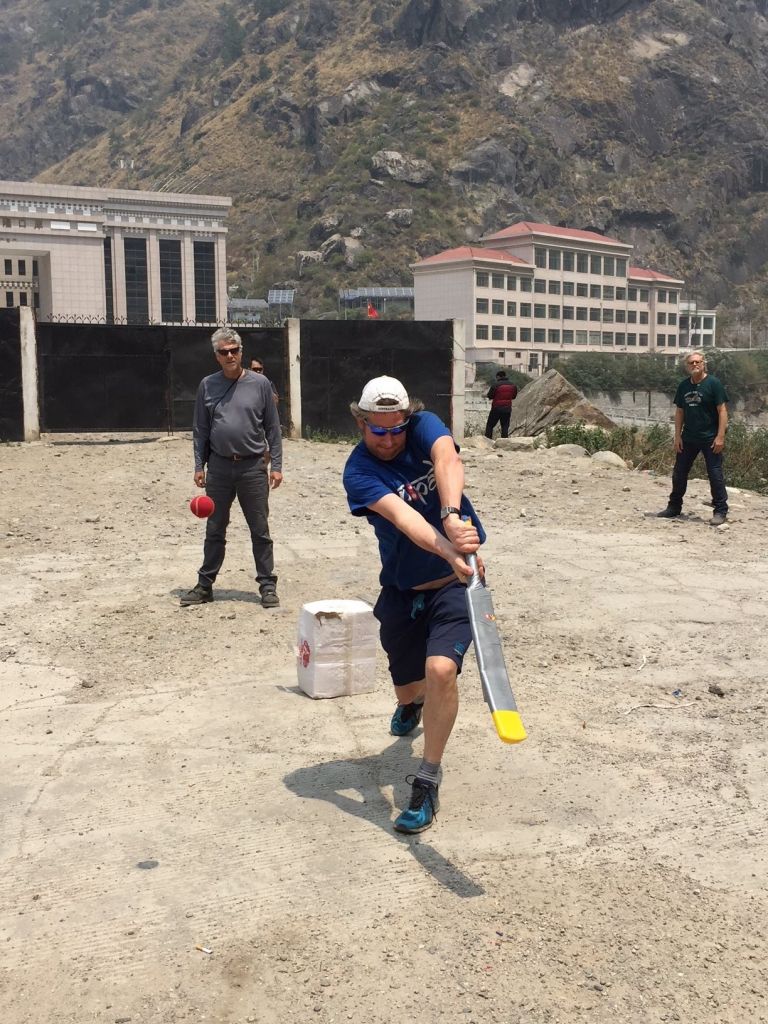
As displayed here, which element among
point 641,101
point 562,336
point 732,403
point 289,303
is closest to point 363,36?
point 641,101

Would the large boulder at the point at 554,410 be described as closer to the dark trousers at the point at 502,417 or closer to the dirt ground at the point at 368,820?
the dark trousers at the point at 502,417

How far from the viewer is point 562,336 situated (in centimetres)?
10231

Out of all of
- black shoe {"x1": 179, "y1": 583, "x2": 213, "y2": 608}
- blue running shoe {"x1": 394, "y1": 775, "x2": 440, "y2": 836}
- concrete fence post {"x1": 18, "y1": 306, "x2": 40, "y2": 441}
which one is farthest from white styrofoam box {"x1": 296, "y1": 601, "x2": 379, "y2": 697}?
concrete fence post {"x1": 18, "y1": 306, "x2": 40, "y2": 441}

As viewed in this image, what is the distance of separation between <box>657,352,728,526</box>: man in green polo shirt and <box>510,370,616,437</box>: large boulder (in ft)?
27.2

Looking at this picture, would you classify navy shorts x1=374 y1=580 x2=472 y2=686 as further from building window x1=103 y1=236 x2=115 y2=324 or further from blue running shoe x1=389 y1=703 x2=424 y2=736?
building window x1=103 y1=236 x2=115 y2=324

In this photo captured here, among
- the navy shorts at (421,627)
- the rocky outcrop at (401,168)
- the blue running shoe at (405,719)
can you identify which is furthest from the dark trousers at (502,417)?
the rocky outcrop at (401,168)

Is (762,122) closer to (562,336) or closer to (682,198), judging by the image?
(682,198)

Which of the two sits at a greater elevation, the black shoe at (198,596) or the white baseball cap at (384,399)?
the white baseball cap at (384,399)

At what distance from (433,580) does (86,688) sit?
2.67 meters

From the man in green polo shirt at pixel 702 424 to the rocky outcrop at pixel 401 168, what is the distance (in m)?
117

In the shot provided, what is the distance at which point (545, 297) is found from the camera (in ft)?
325

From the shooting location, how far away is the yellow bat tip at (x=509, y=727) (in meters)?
3.51

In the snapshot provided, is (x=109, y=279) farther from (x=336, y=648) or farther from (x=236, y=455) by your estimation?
(x=336, y=648)

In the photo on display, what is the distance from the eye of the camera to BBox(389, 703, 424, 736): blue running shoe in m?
4.97
